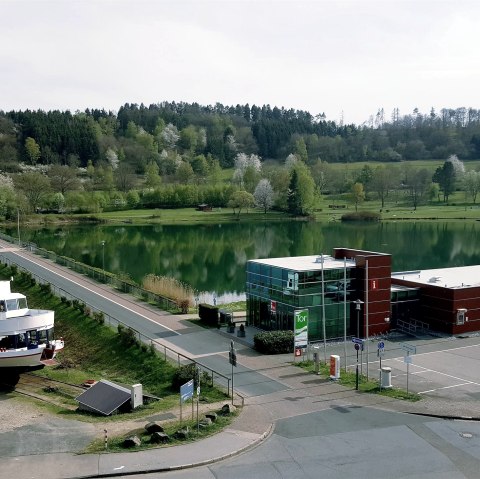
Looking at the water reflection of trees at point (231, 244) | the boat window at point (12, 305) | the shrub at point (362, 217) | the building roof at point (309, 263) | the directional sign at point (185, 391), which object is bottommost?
the water reflection of trees at point (231, 244)

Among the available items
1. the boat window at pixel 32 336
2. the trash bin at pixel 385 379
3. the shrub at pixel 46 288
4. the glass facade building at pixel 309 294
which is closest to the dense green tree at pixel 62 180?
the shrub at pixel 46 288

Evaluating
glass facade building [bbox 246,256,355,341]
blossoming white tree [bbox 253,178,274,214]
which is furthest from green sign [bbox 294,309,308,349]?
blossoming white tree [bbox 253,178,274,214]

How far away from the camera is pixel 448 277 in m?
45.9

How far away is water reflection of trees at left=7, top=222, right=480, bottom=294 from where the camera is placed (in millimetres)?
79188

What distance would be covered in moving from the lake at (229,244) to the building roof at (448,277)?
17395mm

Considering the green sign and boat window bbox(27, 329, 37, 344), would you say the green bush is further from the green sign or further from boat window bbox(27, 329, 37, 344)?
boat window bbox(27, 329, 37, 344)

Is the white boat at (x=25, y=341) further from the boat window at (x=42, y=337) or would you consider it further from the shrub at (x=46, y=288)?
the shrub at (x=46, y=288)

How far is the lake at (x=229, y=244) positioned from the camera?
77.4 m

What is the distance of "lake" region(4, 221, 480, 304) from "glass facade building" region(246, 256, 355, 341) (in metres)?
17.3

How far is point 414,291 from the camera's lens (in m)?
41.9

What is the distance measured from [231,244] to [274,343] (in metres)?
72.9

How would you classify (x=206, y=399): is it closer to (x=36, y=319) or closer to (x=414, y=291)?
(x=36, y=319)

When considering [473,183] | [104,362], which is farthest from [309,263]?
[473,183]

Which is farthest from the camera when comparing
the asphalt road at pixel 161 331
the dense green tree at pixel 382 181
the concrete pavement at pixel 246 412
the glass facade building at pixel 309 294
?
the dense green tree at pixel 382 181
